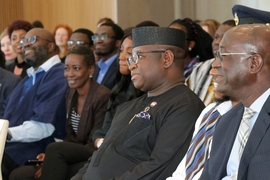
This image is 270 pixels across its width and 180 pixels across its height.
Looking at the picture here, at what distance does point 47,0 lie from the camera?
8.56 m

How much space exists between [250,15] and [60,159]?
65.8 inches

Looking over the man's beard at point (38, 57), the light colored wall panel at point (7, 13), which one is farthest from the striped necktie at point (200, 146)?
the light colored wall panel at point (7, 13)

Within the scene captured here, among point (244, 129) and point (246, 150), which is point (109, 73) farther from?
point (246, 150)

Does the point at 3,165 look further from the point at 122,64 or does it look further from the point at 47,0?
the point at 47,0

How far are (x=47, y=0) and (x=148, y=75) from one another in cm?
564

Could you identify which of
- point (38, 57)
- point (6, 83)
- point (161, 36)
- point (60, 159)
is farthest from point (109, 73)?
point (161, 36)

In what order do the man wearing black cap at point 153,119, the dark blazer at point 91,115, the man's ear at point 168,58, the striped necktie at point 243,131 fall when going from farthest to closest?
the dark blazer at point 91,115 < the man's ear at point 168,58 < the man wearing black cap at point 153,119 < the striped necktie at point 243,131

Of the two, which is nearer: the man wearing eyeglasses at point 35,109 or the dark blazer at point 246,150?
the dark blazer at point 246,150

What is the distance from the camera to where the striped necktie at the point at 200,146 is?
2746 mm

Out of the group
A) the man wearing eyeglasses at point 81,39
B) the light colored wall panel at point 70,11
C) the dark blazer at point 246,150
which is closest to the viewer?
the dark blazer at point 246,150

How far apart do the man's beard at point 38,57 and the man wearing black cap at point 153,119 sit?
5.74 ft

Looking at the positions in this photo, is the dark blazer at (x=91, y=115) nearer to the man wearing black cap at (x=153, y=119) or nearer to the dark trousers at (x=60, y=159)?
the dark trousers at (x=60, y=159)

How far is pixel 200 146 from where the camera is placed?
278 centimetres

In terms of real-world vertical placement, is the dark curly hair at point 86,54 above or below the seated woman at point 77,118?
above
